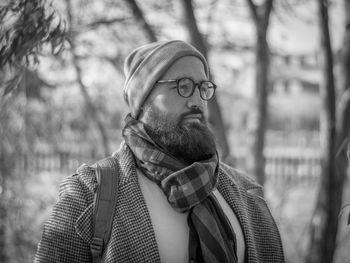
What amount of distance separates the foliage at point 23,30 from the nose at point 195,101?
1.04 metres

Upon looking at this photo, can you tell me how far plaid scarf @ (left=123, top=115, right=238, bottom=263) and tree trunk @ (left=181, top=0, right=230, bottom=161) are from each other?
2.42 m

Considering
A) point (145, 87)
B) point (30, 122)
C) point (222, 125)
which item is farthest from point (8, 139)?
point (145, 87)

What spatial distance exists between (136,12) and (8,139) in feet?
6.78

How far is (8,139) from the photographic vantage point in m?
5.26

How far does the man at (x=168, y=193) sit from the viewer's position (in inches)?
73.9

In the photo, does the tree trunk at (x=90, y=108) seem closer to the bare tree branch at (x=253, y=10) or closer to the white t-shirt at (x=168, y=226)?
the bare tree branch at (x=253, y=10)

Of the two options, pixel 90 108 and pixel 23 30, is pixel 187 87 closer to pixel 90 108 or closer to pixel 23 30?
pixel 23 30

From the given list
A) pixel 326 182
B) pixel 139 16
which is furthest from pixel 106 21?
pixel 326 182

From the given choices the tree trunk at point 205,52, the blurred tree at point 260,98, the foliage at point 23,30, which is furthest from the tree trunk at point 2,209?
the blurred tree at point 260,98

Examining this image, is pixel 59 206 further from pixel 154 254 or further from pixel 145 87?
pixel 145 87

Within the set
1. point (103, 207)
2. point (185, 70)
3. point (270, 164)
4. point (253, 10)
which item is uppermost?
point (185, 70)

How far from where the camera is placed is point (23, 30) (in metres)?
2.62

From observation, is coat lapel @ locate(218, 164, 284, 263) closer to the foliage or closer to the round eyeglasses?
the round eyeglasses

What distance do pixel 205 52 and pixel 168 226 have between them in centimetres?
275
